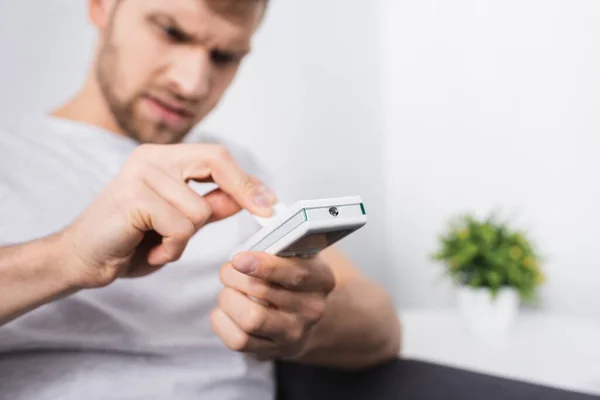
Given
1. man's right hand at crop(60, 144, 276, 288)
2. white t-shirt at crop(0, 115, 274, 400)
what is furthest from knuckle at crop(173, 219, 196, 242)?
white t-shirt at crop(0, 115, 274, 400)

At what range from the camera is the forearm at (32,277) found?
433 millimetres

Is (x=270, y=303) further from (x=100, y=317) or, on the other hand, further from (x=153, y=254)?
(x=100, y=317)

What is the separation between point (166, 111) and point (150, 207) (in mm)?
363

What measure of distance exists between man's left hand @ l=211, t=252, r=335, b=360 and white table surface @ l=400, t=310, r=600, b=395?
0.40m

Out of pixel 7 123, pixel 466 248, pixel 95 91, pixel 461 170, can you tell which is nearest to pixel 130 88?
pixel 95 91

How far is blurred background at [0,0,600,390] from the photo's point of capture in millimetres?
1059

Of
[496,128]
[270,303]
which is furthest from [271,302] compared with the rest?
[496,128]

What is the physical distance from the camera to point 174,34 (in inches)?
28.7

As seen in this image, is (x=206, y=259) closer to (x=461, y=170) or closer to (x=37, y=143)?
(x=37, y=143)

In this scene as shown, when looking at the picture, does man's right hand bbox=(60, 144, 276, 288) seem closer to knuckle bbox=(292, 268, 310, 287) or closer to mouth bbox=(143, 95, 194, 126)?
knuckle bbox=(292, 268, 310, 287)

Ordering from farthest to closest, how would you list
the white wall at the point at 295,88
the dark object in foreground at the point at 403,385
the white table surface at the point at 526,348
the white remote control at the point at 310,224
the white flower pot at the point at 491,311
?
the white flower pot at the point at 491,311, the white table surface at the point at 526,348, the white wall at the point at 295,88, the dark object in foreground at the point at 403,385, the white remote control at the point at 310,224

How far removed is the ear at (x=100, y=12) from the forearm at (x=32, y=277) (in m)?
0.43

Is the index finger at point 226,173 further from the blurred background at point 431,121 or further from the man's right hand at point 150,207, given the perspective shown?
the blurred background at point 431,121

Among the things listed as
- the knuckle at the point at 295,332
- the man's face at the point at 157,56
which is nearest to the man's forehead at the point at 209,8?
the man's face at the point at 157,56
